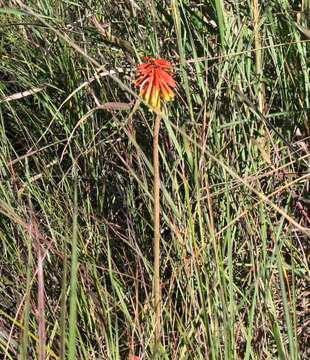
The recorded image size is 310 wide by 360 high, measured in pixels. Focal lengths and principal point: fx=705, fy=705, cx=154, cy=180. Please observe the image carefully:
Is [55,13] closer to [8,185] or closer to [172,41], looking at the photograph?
[172,41]

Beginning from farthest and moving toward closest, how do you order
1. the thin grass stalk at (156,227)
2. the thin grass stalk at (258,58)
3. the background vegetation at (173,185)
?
the thin grass stalk at (258,58) < the background vegetation at (173,185) < the thin grass stalk at (156,227)

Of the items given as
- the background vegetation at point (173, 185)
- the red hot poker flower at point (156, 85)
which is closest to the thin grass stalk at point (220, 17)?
the background vegetation at point (173, 185)

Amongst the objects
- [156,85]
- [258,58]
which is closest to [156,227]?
[156,85]

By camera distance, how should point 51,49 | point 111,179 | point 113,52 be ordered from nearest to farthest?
1. point 111,179
2. point 113,52
3. point 51,49

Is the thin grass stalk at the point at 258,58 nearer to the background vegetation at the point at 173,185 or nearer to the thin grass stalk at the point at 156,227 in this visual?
the background vegetation at the point at 173,185

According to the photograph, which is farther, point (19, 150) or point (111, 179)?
point (19, 150)

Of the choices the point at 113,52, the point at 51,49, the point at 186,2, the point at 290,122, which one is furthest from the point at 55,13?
the point at 290,122

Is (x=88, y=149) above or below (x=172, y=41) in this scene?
below

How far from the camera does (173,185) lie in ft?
4.00

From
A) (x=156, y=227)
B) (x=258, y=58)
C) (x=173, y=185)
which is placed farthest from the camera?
(x=258, y=58)

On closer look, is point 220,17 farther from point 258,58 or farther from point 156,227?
point 156,227

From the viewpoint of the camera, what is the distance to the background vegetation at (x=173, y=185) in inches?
44.8

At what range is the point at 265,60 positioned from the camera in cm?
148

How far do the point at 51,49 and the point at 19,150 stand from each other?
26cm
